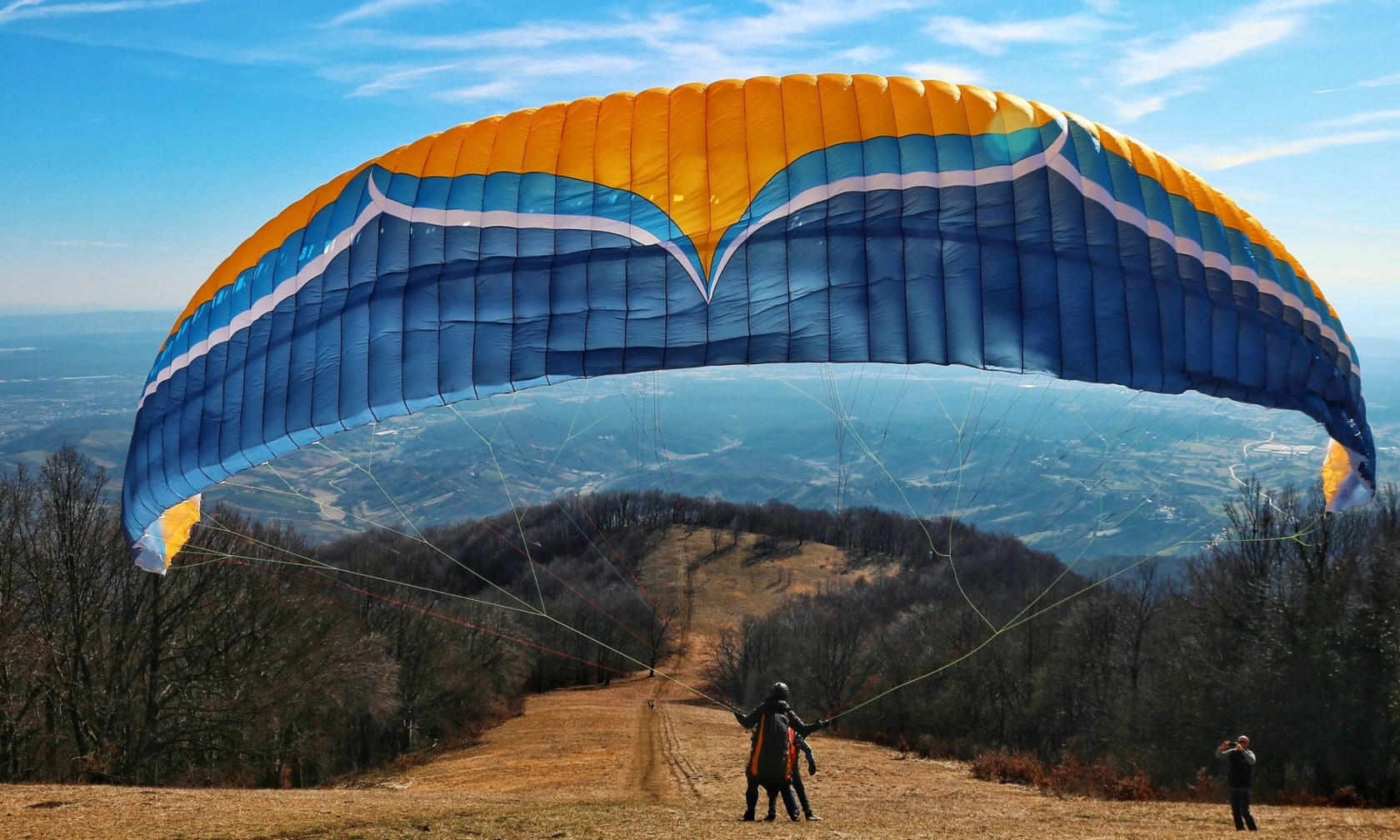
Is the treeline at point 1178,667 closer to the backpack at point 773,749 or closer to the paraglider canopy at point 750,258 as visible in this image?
the backpack at point 773,749

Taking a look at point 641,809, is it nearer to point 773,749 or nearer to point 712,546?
point 773,749

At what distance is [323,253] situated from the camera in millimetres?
→ 9320

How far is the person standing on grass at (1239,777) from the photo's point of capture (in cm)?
1138

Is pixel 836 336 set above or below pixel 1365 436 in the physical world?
above

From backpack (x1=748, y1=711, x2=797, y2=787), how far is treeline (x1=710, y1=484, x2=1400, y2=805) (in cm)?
251

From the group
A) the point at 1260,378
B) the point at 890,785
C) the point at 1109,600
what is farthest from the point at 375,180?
the point at 1109,600

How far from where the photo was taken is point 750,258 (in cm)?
856

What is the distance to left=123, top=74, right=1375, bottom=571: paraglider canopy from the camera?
8602 millimetres

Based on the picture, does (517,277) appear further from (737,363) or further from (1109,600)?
(1109,600)

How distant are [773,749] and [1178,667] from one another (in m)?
24.2

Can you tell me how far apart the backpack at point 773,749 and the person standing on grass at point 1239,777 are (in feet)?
19.1

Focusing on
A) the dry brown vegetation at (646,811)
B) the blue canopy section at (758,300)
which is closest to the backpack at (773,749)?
the dry brown vegetation at (646,811)

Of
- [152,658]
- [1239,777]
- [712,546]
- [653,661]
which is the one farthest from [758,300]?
[712,546]

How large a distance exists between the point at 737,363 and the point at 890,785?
42.6ft
